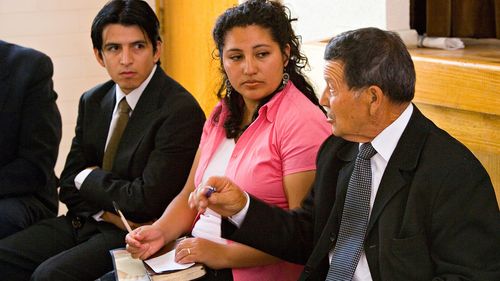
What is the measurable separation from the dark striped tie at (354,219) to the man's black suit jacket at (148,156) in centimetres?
104

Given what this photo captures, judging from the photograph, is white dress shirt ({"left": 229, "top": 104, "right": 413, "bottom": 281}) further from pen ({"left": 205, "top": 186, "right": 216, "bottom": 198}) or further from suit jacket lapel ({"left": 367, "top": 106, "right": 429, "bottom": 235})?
pen ({"left": 205, "top": 186, "right": 216, "bottom": 198})

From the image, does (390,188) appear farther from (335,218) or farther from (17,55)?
(17,55)

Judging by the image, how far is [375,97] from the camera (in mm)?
1898

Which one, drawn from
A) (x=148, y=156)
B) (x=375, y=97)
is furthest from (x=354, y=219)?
(x=148, y=156)

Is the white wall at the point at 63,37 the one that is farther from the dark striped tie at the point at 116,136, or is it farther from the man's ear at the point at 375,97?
the man's ear at the point at 375,97

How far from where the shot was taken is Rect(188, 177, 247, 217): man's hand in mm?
2146

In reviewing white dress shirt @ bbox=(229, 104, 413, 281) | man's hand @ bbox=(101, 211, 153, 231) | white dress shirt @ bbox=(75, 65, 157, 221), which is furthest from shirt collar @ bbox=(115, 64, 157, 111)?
white dress shirt @ bbox=(229, 104, 413, 281)

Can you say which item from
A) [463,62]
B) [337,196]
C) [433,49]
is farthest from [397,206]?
[433,49]

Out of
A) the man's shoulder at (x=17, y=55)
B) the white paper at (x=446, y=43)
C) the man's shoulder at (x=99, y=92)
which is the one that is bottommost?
the man's shoulder at (x=99, y=92)

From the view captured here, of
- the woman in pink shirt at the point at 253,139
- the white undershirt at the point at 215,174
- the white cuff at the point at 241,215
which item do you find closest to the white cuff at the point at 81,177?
the woman in pink shirt at the point at 253,139

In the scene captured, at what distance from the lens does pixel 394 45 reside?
1876 millimetres

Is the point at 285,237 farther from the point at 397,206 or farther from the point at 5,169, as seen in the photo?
the point at 5,169

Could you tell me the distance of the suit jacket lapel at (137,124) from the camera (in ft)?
9.95

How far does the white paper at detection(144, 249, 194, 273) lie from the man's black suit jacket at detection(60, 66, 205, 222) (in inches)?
16.9
